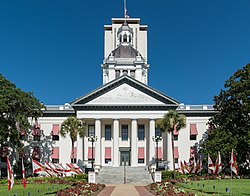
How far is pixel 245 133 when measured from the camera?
145 ft

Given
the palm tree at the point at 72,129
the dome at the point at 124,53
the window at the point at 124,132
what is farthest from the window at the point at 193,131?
the dome at the point at 124,53

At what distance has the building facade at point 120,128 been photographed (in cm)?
5150

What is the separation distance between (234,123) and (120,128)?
16751 mm

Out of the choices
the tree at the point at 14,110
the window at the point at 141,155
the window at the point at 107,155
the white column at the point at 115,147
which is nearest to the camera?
the tree at the point at 14,110

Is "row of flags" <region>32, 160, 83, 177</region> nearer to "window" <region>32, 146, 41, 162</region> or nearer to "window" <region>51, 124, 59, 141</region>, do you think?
"window" <region>32, 146, 41, 162</region>

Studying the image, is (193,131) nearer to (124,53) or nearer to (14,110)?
Result: (124,53)

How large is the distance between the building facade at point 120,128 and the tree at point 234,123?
734 cm

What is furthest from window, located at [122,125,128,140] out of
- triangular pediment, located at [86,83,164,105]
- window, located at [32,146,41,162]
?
window, located at [32,146,41,162]

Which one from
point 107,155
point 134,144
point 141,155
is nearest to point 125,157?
point 141,155

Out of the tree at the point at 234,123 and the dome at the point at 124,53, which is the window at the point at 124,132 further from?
the dome at the point at 124,53

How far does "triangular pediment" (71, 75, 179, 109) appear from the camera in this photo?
51.6 m

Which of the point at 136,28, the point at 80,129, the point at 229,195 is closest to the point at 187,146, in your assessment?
the point at 80,129

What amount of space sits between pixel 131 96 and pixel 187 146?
12.2m

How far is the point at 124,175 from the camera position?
4428 centimetres
